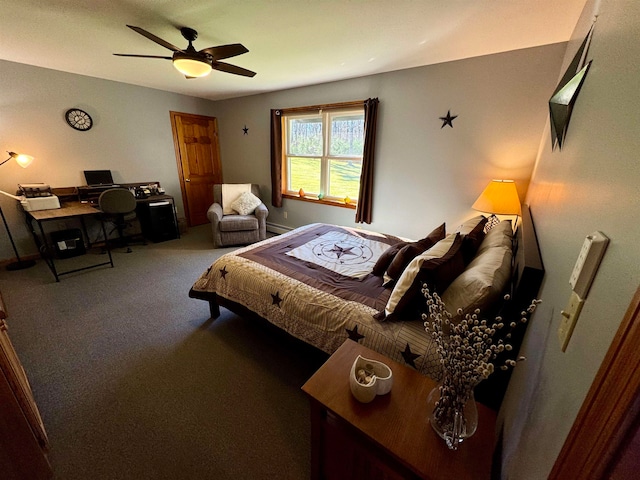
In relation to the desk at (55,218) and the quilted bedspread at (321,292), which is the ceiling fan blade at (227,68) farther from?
the desk at (55,218)

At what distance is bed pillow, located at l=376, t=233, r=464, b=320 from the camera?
1.21 m

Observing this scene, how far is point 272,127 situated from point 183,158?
1.85m

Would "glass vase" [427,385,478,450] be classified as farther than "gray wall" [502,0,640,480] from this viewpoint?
Yes

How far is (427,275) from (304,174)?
3.40m

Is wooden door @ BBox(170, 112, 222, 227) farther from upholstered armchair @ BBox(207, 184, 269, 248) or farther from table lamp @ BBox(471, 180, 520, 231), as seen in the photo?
table lamp @ BBox(471, 180, 520, 231)

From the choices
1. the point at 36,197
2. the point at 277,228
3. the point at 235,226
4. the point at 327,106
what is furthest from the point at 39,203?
the point at 327,106

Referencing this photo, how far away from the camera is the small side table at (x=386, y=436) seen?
0.75 meters

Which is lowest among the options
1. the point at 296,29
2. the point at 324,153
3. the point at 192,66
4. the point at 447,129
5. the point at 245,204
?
the point at 245,204

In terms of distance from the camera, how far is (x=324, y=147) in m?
3.85

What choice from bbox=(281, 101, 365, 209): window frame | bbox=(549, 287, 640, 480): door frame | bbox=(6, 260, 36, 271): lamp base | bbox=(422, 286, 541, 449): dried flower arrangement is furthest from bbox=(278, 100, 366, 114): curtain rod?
bbox=(6, 260, 36, 271): lamp base

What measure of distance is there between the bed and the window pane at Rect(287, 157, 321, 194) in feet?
6.01

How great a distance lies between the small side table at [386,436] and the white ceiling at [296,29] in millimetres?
2254

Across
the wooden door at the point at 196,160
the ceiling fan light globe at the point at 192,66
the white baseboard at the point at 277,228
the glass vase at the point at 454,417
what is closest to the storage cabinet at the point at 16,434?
the glass vase at the point at 454,417

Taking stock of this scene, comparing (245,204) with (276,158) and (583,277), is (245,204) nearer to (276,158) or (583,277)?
(276,158)
